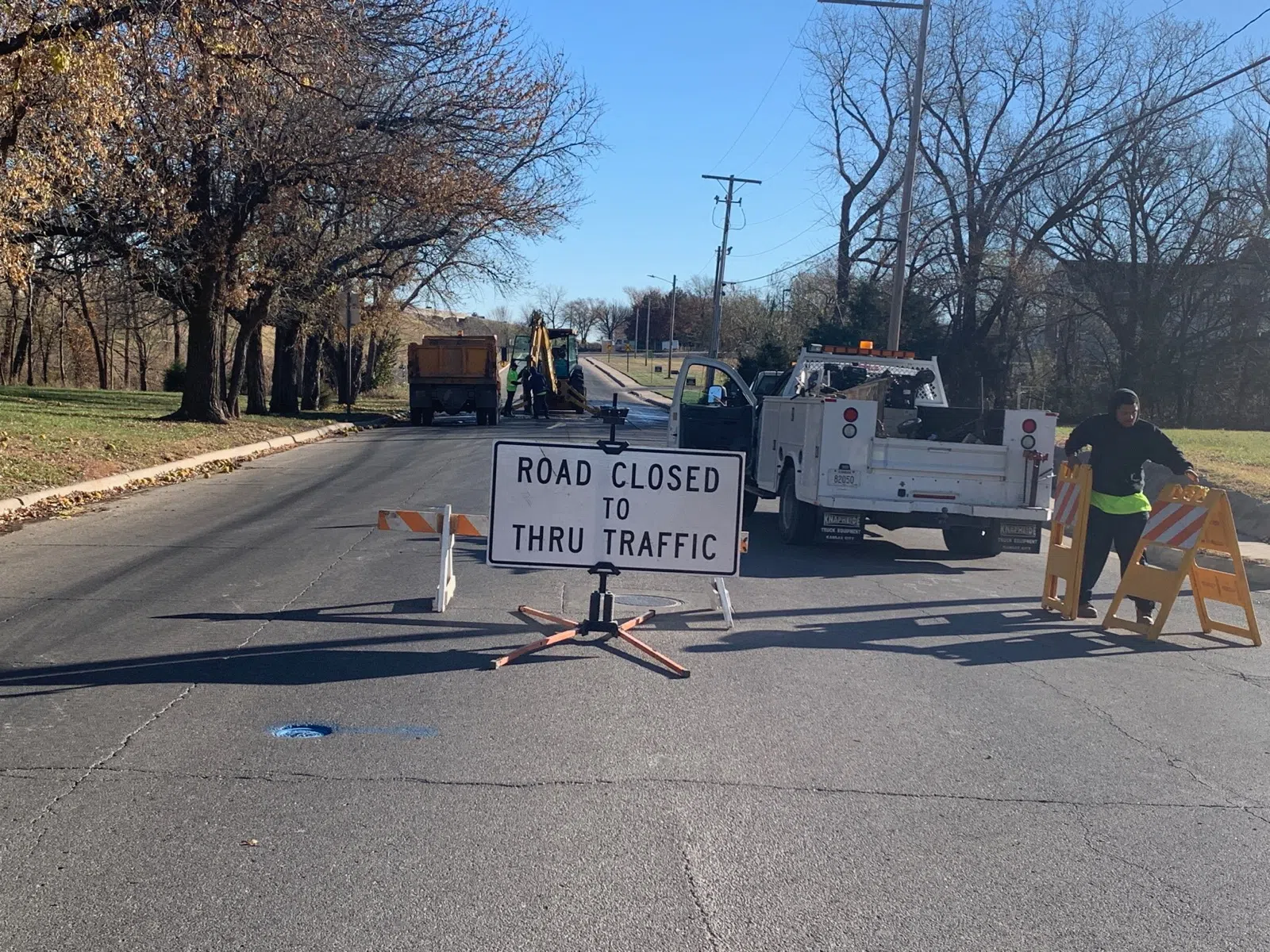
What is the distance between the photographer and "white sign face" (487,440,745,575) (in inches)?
301

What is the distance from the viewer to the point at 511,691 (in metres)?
6.62

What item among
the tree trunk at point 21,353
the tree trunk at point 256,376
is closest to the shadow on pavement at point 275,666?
the tree trunk at point 256,376

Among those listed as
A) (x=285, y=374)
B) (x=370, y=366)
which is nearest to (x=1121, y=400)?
(x=285, y=374)

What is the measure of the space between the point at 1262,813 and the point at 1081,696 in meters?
1.83

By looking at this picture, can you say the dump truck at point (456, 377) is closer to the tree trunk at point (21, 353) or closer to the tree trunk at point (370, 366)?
the tree trunk at point (370, 366)

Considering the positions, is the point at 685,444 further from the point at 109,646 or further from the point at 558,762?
the point at 558,762

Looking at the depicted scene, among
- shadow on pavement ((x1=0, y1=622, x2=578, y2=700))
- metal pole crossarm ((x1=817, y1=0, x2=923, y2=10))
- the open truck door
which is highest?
metal pole crossarm ((x1=817, y1=0, x2=923, y2=10))

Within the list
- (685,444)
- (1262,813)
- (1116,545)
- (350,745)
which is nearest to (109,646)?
(350,745)

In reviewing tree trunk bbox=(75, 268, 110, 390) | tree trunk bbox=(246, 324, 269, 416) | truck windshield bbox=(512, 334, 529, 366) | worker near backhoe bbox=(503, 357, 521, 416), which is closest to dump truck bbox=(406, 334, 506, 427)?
tree trunk bbox=(246, 324, 269, 416)

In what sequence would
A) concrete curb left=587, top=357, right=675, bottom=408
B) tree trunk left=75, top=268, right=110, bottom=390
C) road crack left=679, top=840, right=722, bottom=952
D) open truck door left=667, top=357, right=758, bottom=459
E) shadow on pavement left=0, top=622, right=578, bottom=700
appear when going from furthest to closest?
concrete curb left=587, top=357, right=675, bottom=408
tree trunk left=75, top=268, right=110, bottom=390
open truck door left=667, top=357, right=758, bottom=459
shadow on pavement left=0, top=622, right=578, bottom=700
road crack left=679, top=840, right=722, bottom=952

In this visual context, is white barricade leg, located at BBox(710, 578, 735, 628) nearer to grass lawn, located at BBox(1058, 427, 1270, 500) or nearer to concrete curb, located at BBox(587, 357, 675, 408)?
grass lawn, located at BBox(1058, 427, 1270, 500)

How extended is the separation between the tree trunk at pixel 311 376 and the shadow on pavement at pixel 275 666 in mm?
31551

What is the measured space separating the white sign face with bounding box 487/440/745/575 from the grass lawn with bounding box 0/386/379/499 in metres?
8.44

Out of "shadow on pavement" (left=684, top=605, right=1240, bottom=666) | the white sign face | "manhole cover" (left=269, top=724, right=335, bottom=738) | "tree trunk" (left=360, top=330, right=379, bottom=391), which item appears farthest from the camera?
"tree trunk" (left=360, top=330, right=379, bottom=391)
